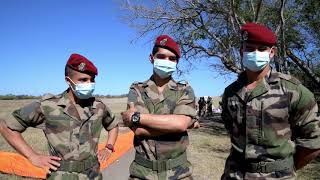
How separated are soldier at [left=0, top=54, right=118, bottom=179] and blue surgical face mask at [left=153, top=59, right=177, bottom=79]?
2.51 ft

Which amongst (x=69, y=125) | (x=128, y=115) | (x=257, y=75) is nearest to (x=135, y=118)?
(x=128, y=115)

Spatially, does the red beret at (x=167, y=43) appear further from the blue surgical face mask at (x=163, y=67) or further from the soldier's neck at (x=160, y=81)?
the soldier's neck at (x=160, y=81)

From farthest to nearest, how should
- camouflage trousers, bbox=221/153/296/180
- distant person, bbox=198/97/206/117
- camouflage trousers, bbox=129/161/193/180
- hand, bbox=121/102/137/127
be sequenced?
distant person, bbox=198/97/206/117 → hand, bbox=121/102/137/127 → camouflage trousers, bbox=129/161/193/180 → camouflage trousers, bbox=221/153/296/180

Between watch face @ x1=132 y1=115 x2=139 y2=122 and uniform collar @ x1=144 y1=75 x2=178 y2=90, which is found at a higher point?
uniform collar @ x1=144 y1=75 x2=178 y2=90

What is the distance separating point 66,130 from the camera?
4.52 m

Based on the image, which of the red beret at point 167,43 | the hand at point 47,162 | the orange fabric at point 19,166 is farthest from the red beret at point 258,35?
the orange fabric at point 19,166

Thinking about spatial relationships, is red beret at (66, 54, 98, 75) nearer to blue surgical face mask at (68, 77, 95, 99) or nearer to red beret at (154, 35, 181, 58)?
blue surgical face mask at (68, 77, 95, 99)

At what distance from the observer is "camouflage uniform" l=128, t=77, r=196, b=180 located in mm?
4051

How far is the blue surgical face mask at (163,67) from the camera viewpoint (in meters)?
4.28

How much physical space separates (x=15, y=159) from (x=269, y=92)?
742cm

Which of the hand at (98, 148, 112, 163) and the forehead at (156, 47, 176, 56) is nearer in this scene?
the forehead at (156, 47, 176, 56)

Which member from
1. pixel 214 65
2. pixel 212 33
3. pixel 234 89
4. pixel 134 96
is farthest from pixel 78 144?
pixel 214 65

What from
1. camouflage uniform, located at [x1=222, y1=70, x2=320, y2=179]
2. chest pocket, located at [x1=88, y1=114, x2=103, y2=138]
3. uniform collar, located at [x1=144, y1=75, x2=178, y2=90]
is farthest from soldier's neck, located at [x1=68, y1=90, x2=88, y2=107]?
camouflage uniform, located at [x1=222, y1=70, x2=320, y2=179]

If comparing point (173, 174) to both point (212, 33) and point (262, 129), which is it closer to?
point (262, 129)
